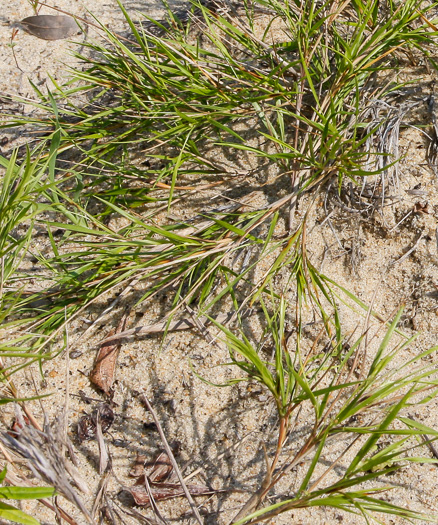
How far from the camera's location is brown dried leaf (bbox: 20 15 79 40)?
2.51m

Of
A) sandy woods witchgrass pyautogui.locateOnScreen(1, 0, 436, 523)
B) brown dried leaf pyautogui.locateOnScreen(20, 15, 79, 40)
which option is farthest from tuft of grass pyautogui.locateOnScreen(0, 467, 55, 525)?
brown dried leaf pyautogui.locateOnScreen(20, 15, 79, 40)

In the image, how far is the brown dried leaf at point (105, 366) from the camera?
1741 mm

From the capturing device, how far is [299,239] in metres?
1.80

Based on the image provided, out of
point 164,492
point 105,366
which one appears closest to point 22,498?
point 164,492

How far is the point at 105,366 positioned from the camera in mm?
1763

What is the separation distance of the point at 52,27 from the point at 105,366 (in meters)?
1.56

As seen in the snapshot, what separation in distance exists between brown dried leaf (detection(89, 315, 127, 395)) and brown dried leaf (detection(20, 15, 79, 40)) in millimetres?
1413

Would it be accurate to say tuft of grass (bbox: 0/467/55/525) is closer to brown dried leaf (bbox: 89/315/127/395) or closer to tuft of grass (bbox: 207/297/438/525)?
tuft of grass (bbox: 207/297/438/525)

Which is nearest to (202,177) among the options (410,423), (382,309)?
(382,309)

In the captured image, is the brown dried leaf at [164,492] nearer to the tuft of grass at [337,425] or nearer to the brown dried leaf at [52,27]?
the tuft of grass at [337,425]

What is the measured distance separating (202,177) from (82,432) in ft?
3.03

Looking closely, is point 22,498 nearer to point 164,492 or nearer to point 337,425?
point 164,492

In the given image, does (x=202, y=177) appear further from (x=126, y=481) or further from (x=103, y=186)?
(x=126, y=481)

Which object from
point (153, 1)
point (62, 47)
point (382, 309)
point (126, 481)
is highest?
point (153, 1)
